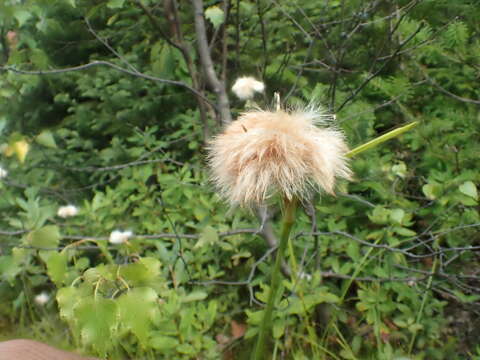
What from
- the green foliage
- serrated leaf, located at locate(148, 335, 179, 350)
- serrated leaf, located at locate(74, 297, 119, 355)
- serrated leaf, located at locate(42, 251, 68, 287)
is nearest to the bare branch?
the green foliage

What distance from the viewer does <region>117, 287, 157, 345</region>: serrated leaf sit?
0.67 metres

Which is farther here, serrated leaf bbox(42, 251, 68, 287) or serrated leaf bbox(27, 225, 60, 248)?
serrated leaf bbox(27, 225, 60, 248)

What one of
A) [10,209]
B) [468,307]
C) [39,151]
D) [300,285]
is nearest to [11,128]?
[39,151]

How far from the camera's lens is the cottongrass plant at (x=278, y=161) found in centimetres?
60

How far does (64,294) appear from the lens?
75 centimetres

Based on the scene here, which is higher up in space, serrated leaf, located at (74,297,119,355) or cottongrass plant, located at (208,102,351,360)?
cottongrass plant, located at (208,102,351,360)

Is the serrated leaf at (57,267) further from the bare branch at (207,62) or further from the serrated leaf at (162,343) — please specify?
the bare branch at (207,62)

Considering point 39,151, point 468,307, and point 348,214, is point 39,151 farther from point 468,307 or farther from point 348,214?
point 468,307

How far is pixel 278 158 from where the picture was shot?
24.6 inches

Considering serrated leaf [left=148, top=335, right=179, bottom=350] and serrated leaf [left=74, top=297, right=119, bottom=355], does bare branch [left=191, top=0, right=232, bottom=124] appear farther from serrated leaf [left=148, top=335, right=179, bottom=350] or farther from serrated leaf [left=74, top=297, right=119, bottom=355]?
serrated leaf [left=74, top=297, right=119, bottom=355]

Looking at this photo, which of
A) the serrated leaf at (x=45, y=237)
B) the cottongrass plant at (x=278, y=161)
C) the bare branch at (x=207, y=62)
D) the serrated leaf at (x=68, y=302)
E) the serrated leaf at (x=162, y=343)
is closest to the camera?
the cottongrass plant at (x=278, y=161)

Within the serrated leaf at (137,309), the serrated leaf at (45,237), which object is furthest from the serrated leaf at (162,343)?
the serrated leaf at (137,309)

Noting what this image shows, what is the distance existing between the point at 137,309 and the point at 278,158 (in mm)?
344

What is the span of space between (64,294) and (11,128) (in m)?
2.47
